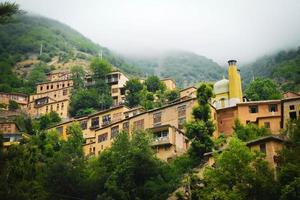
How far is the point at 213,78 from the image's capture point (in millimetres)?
181000

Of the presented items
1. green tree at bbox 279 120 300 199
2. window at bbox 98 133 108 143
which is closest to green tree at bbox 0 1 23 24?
green tree at bbox 279 120 300 199

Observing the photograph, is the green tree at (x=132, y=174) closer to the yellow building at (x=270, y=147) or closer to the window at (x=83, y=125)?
the yellow building at (x=270, y=147)

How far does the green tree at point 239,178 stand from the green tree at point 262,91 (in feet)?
122

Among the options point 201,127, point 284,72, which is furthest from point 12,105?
point 284,72

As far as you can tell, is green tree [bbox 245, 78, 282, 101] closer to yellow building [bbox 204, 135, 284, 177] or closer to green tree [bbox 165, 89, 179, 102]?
green tree [bbox 165, 89, 179, 102]

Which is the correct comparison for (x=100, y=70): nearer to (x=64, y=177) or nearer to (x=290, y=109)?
(x=290, y=109)

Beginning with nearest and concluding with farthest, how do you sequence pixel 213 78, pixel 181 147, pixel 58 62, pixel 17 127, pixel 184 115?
pixel 181 147
pixel 184 115
pixel 17 127
pixel 58 62
pixel 213 78

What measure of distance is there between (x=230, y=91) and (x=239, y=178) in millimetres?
33360

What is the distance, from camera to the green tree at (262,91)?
252 ft

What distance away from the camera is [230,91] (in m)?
70.5

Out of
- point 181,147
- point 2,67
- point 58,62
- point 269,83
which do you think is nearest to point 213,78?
point 58,62

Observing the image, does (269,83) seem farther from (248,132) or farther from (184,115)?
(248,132)

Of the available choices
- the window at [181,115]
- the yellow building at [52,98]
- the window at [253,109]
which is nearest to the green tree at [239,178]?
the window at [181,115]

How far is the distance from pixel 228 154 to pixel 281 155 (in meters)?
4.17
